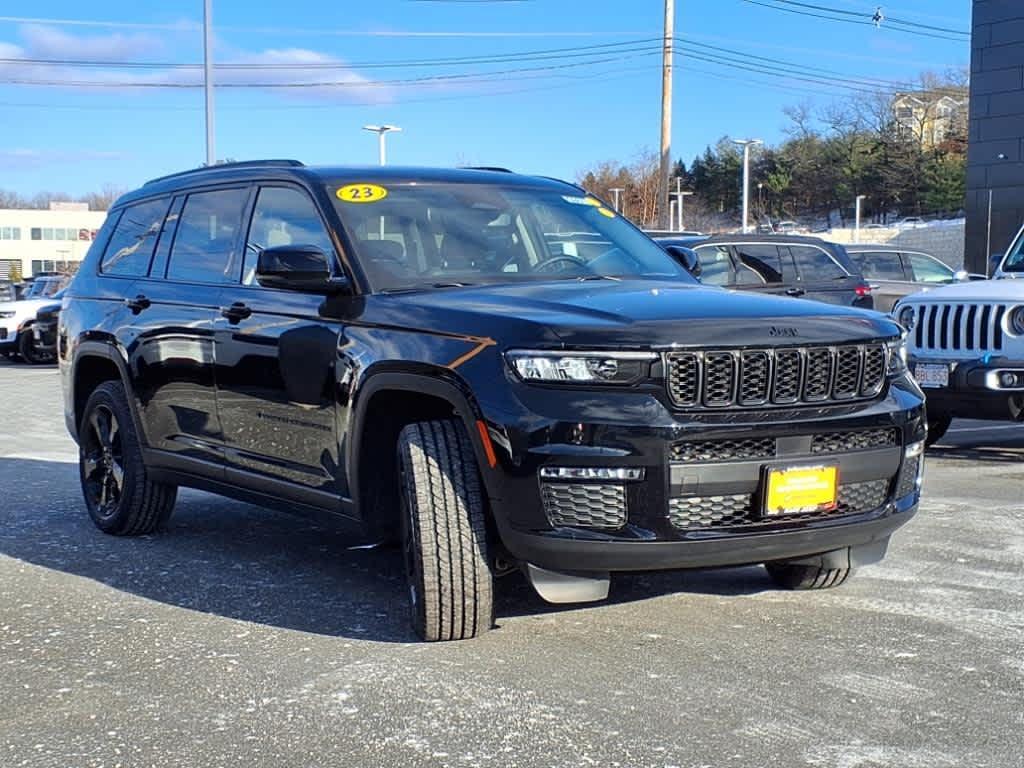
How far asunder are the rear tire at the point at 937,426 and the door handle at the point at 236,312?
5.83m

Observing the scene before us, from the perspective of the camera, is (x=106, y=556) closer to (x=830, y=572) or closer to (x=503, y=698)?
(x=503, y=698)

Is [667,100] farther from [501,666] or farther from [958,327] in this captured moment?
[501,666]

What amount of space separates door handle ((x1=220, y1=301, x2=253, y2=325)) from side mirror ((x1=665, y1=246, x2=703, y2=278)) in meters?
2.10

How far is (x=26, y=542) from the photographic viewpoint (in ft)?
21.6

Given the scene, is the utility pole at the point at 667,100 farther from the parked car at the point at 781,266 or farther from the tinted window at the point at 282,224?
the tinted window at the point at 282,224

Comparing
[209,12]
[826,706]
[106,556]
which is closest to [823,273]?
[106,556]

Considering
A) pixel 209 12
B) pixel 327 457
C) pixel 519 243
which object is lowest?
pixel 327 457

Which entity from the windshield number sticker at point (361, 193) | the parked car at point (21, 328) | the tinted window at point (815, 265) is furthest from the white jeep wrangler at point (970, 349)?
the parked car at point (21, 328)

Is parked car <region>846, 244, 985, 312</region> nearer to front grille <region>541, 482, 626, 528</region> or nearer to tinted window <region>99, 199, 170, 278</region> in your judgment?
tinted window <region>99, 199, 170, 278</region>

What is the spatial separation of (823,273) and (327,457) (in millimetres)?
10729

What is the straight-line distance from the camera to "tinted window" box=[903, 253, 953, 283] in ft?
61.2

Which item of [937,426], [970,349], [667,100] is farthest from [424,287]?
[667,100]

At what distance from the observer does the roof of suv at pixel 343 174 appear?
5613mm

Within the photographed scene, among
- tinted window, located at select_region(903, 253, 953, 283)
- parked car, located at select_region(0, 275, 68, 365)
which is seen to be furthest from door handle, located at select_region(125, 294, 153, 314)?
parked car, located at select_region(0, 275, 68, 365)
